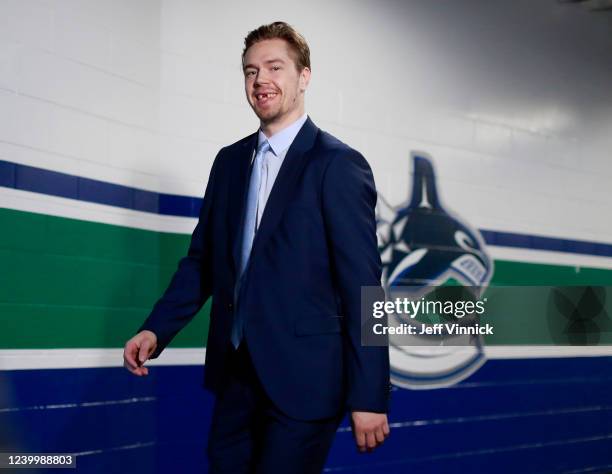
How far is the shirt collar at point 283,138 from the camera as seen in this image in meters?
1.87

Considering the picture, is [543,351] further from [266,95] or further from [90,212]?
[266,95]

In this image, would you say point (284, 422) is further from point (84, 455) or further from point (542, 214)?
point (542, 214)

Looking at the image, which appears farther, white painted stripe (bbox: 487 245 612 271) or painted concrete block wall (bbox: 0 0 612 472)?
white painted stripe (bbox: 487 245 612 271)

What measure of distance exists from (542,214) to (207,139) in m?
2.07

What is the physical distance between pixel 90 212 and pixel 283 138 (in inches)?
Answer: 43.4

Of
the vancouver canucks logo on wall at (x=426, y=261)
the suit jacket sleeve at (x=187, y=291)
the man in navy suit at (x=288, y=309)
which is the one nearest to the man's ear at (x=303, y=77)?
the man in navy suit at (x=288, y=309)

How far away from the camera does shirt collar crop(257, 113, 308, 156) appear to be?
1.87 meters

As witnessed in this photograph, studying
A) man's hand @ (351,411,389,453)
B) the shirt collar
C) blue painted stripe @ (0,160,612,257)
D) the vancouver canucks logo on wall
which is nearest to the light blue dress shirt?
the shirt collar

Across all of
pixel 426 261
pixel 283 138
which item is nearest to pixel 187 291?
pixel 283 138

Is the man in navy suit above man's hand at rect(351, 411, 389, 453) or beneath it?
above

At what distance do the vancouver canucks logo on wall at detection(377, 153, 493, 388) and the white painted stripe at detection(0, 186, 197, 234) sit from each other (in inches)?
41.1

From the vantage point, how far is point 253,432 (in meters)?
1.78

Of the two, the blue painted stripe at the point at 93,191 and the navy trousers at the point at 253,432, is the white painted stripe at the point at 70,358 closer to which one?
the blue painted stripe at the point at 93,191

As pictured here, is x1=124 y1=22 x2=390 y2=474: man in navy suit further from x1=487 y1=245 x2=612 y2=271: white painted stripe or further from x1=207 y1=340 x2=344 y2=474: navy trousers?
x1=487 y1=245 x2=612 y2=271: white painted stripe
